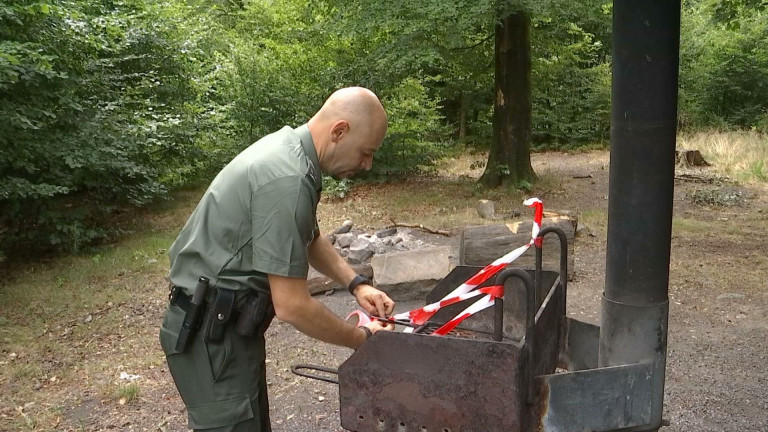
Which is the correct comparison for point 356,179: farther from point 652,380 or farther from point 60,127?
point 652,380

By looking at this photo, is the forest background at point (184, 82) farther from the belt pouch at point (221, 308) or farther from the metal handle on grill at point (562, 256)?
the metal handle on grill at point (562, 256)

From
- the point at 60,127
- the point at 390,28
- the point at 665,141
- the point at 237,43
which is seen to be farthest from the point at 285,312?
the point at 237,43

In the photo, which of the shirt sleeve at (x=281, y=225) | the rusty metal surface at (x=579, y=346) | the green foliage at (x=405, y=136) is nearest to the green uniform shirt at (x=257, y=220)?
the shirt sleeve at (x=281, y=225)

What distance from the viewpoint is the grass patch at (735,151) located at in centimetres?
1285

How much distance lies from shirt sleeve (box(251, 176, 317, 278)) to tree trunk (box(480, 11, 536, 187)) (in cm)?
958

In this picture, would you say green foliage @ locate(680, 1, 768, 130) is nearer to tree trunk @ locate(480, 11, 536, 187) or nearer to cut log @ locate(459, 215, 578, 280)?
tree trunk @ locate(480, 11, 536, 187)

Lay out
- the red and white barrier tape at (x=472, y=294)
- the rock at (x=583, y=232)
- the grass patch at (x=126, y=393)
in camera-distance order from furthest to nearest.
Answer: the rock at (x=583, y=232)
the grass patch at (x=126, y=393)
the red and white barrier tape at (x=472, y=294)

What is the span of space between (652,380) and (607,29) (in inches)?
707

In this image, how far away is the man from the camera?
206cm

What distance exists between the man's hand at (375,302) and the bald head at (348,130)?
623 millimetres

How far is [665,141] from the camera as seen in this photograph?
2213 millimetres

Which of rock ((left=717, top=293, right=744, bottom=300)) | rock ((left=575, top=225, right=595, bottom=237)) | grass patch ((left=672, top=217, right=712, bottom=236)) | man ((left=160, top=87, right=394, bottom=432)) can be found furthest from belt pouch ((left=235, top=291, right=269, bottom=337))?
grass patch ((left=672, top=217, right=712, bottom=236))

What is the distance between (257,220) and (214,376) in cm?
60

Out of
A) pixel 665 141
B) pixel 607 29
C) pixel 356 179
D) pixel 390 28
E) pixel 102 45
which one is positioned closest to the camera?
pixel 665 141
